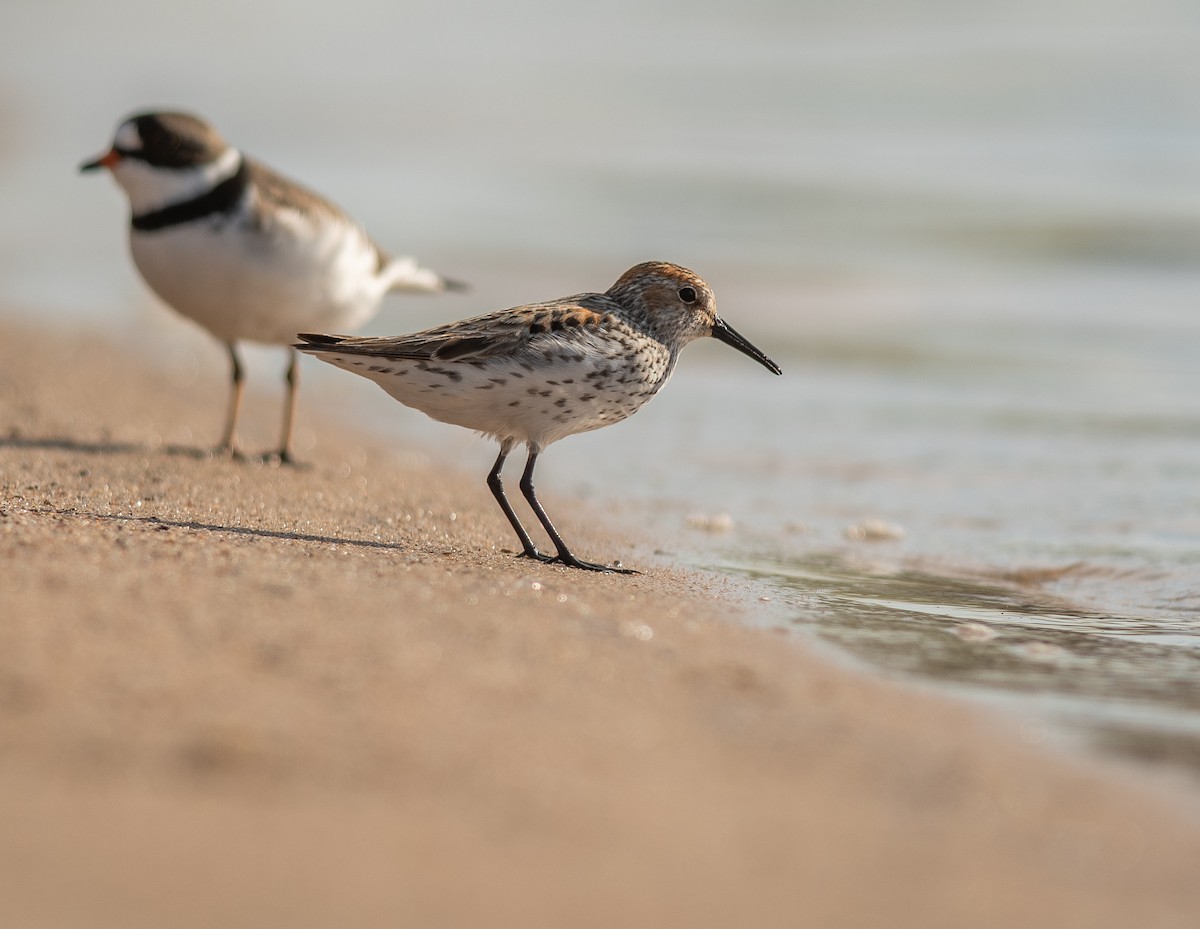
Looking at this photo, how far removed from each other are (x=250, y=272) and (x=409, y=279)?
144cm

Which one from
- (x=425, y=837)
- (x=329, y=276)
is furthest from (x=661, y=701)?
(x=329, y=276)

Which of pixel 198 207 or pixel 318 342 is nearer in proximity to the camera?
pixel 318 342

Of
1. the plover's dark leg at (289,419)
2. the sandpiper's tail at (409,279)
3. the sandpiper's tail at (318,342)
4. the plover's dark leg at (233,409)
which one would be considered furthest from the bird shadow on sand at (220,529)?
the sandpiper's tail at (409,279)

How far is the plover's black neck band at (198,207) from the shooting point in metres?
7.28

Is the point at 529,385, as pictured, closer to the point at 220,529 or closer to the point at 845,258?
the point at 220,529

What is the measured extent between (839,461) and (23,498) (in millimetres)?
4818

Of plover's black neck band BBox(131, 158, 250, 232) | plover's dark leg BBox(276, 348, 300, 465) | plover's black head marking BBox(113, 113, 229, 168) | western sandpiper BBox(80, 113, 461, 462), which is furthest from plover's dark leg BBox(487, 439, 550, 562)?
plover's black head marking BBox(113, 113, 229, 168)

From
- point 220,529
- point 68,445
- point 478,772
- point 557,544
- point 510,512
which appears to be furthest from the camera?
point 68,445

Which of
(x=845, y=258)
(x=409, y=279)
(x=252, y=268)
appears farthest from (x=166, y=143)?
(x=845, y=258)

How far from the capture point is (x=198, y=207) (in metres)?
7.29

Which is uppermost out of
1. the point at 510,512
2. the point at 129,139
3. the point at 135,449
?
the point at 129,139

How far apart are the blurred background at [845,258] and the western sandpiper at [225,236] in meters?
1.32

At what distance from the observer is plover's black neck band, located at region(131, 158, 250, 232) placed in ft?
23.9

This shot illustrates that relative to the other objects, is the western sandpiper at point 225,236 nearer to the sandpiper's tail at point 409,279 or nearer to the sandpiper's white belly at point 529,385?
the sandpiper's tail at point 409,279
